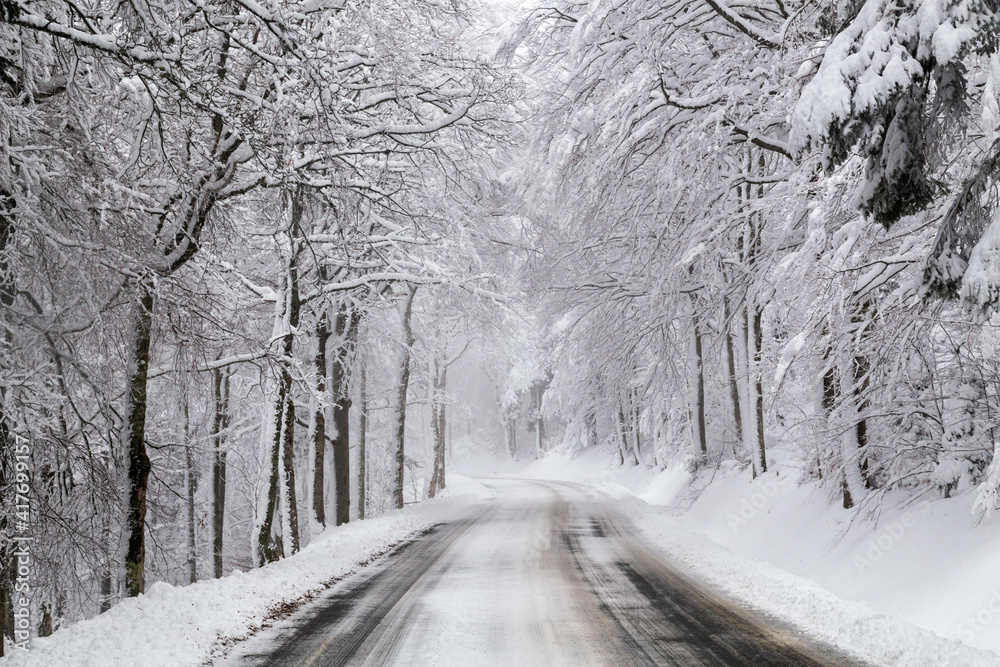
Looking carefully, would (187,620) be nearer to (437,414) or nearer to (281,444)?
(281,444)

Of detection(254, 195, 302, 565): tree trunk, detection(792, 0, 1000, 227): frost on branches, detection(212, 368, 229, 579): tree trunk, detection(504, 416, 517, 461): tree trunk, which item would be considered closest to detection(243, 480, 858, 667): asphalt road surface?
detection(254, 195, 302, 565): tree trunk

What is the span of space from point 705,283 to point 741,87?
5.37 metres

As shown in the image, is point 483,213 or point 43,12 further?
point 483,213

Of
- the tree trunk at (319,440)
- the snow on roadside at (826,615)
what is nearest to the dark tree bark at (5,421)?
the snow on roadside at (826,615)

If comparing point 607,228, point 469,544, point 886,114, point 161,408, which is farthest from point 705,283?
point 161,408

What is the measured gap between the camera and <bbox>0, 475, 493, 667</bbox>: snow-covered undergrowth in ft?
18.6

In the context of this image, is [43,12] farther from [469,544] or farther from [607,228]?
[469,544]

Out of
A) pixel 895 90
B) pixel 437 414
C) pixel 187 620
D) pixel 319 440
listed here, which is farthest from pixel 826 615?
pixel 437 414

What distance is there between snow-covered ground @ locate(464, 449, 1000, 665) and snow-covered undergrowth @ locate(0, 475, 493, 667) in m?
5.26

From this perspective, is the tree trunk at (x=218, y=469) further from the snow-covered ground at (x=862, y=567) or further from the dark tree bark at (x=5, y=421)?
the dark tree bark at (x=5, y=421)

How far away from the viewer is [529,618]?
746 centimetres

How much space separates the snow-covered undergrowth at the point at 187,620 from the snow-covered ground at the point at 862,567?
5256mm

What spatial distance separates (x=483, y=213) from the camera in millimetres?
17031

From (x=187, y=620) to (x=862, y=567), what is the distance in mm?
7907
